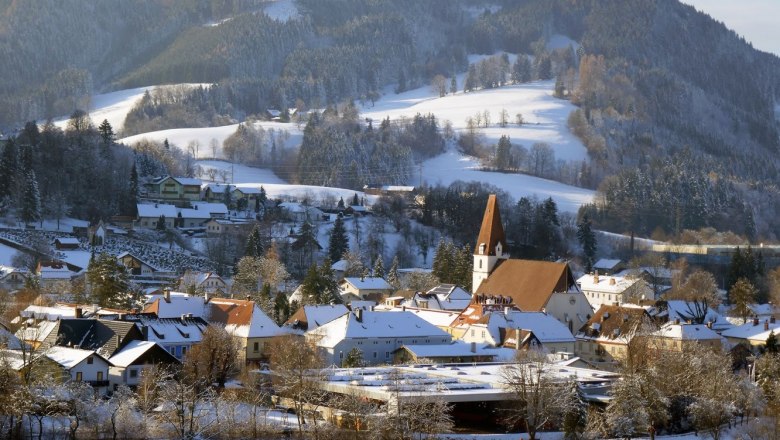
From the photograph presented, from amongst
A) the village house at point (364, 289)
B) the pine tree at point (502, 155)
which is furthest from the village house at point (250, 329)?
the pine tree at point (502, 155)

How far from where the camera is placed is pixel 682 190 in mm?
160375

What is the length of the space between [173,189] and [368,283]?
1386 inches

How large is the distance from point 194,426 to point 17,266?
4472 centimetres

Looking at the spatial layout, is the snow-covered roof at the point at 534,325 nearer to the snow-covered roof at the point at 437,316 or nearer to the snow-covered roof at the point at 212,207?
the snow-covered roof at the point at 437,316

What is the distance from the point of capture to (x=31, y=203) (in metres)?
98.6

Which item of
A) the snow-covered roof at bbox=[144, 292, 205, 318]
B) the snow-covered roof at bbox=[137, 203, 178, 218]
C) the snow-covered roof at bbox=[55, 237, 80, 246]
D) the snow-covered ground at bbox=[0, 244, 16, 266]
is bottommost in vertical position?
the snow-covered ground at bbox=[0, 244, 16, 266]

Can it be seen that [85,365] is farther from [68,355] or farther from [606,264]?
[606,264]

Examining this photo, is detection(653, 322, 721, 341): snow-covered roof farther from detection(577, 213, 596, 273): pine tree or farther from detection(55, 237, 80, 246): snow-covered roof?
detection(55, 237, 80, 246): snow-covered roof

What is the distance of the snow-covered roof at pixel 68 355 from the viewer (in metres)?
51.9

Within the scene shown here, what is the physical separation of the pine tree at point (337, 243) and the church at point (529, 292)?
25.5 metres

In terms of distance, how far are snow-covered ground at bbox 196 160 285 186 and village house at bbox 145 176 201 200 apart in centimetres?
2413

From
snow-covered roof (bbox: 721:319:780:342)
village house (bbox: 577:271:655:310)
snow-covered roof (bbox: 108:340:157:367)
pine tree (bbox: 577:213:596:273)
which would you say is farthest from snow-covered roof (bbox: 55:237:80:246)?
snow-covered roof (bbox: 721:319:780:342)

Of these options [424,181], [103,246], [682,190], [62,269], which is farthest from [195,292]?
[682,190]

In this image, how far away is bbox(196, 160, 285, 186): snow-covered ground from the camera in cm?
14775
